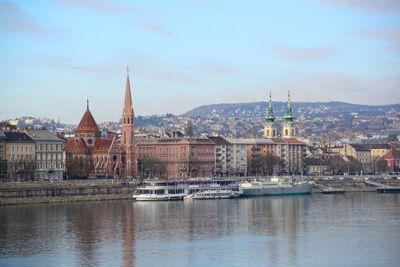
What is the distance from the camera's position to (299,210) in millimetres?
68000

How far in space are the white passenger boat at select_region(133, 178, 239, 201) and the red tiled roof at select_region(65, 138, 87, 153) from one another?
17310 mm

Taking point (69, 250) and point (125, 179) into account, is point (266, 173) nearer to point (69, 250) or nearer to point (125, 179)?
point (125, 179)

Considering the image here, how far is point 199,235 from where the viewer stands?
5069 centimetres

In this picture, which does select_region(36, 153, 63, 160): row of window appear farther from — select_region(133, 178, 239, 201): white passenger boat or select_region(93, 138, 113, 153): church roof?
select_region(133, 178, 239, 201): white passenger boat

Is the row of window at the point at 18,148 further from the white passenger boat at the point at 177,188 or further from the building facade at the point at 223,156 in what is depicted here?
the building facade at the point at 223,156

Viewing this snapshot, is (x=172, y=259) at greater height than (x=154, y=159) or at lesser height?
lesser

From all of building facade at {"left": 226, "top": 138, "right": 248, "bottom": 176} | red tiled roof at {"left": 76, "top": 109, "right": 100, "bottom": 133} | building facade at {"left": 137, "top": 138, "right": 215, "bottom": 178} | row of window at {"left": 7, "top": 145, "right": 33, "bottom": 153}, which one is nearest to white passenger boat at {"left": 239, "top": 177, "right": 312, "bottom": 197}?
building facade at {"left": 137, "top": 138, "right": 215, "bottom": 178}

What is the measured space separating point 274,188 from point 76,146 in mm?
23681

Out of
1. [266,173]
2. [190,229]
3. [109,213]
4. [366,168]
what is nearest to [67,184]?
[109,213]

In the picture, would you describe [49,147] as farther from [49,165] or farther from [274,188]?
[274,188]

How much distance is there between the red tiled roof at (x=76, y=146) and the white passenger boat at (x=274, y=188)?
19828 millimetres

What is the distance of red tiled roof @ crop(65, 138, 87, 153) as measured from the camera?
103 m

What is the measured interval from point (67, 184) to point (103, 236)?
99.8 feet

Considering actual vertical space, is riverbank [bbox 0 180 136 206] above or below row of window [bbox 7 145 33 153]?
below
